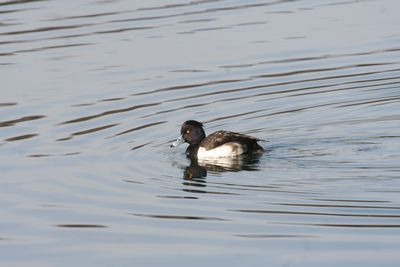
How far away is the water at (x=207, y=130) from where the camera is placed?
11727mm

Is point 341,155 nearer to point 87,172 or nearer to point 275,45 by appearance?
point 87,172

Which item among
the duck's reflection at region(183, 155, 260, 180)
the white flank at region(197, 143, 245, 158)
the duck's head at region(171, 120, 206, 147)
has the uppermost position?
the duck's head at region(171, 120, 206, 147)

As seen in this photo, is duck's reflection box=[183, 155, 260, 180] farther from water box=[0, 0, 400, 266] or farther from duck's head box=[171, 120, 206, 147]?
duck's head box=[171, 120, 206, 147]

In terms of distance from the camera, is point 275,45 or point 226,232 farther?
point 275,45

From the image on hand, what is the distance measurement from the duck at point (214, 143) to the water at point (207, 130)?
0.89 feet

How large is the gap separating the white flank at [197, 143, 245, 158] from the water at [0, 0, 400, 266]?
0.95 feet

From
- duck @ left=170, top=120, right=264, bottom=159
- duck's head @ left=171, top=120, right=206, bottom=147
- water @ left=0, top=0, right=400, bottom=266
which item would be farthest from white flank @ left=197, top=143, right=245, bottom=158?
water @ left=0, top=0, right=400, bottom=266

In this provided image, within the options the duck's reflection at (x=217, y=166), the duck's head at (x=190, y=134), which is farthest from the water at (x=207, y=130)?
the duck's head at (x=190, y=134)

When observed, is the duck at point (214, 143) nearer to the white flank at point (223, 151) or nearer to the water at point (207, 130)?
the white flank at point (223, 151)

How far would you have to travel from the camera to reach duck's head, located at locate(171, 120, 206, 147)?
54.5 feet

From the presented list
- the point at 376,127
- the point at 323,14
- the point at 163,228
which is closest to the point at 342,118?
the point at 376,127

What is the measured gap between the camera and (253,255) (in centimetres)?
1105

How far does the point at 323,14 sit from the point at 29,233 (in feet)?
43.3

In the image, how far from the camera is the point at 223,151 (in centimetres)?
1641
